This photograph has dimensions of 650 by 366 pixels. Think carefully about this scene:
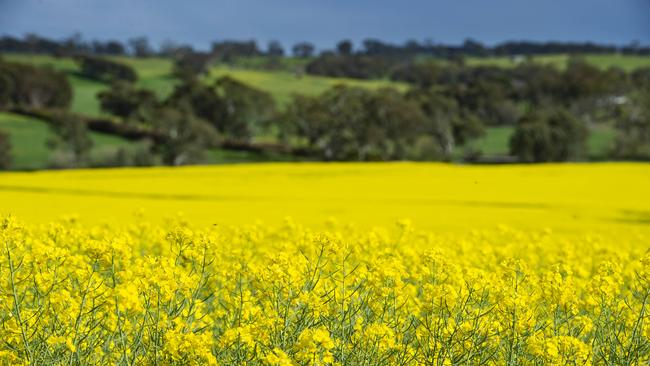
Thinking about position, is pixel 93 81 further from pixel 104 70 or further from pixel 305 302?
pixel 305 302

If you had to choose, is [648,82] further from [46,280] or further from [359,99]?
[46,280]

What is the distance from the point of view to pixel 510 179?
27.3 meters

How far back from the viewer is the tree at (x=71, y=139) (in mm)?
77938

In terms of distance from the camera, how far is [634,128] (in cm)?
9425

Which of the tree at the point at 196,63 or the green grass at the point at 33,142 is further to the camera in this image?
the tree at the point at 196,63

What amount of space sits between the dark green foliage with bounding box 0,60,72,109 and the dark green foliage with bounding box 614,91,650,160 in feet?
254

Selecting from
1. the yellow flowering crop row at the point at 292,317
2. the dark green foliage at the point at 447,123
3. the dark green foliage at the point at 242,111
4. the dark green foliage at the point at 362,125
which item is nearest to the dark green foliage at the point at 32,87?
the dark green foliage at the point at 242,111

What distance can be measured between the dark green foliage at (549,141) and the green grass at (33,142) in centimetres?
4322

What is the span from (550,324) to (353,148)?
77109 mm

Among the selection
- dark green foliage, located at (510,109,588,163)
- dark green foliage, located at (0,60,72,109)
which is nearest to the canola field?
dark green foliage, located at (510,109,588,163)

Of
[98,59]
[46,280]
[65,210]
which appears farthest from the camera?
[98,59]

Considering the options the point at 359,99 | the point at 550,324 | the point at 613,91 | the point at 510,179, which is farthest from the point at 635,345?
the point at 613,91

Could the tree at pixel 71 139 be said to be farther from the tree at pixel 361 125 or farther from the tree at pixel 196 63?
the tree at pixel 196 63

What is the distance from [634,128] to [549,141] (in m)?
24.4
